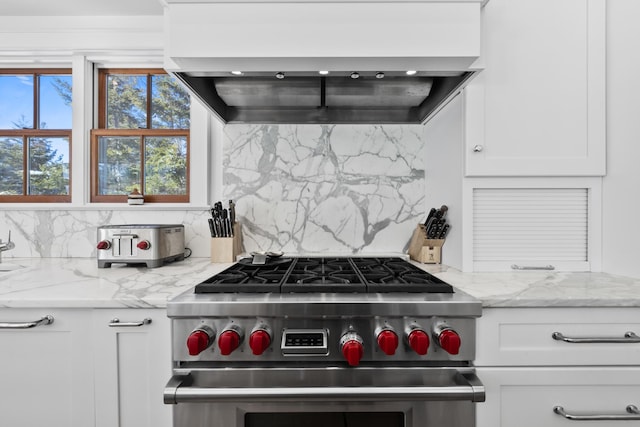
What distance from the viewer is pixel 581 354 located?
105 cm

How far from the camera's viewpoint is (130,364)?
1046mm

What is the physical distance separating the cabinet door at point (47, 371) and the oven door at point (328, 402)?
13.2 inches

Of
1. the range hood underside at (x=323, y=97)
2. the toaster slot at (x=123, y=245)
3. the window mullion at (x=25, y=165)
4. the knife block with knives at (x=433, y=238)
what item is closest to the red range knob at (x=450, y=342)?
the knife block with knives at (x=433, y=238)

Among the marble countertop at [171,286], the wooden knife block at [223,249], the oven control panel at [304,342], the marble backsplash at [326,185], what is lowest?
the oven control panel at [304,342]

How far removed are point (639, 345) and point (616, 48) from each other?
3.96 ft

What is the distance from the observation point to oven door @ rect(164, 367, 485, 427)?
970 millimetres

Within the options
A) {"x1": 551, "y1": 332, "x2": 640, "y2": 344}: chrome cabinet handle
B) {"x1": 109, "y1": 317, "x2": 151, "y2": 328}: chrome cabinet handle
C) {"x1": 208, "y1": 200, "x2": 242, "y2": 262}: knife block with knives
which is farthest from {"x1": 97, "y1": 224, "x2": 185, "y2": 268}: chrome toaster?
{"x1": 551, "y1": 332, "x2": 640, "y2": 344}: chrome cabinet handle

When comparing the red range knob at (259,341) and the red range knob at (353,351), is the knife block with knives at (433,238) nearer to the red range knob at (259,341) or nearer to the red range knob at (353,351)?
the red range knob at (353,351)

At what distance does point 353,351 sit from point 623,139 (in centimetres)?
146

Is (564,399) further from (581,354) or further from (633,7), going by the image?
(633,7)

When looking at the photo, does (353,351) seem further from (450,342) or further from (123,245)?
(123,245)

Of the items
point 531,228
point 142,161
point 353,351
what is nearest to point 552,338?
point 531,228

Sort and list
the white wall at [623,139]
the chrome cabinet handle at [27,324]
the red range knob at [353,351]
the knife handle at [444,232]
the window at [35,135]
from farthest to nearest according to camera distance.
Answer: the window at [35,135]
the knife handle at [444,232]
the white wall at [623,139]
the chrome cabinet handle at [27,324]
the red range knob at [353,351]

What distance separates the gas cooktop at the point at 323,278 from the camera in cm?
106
